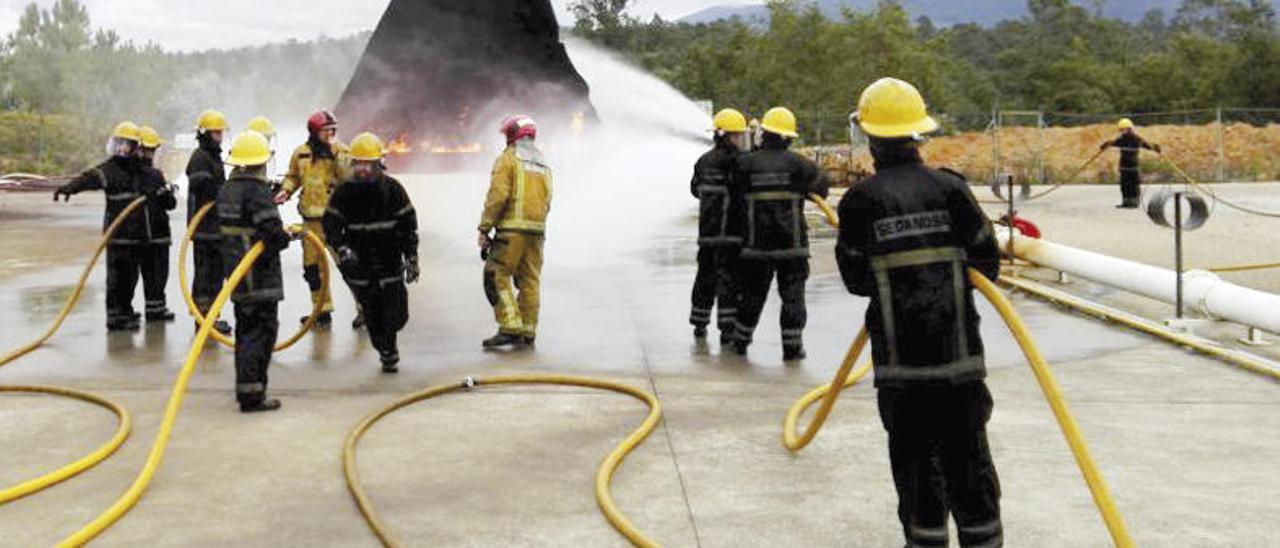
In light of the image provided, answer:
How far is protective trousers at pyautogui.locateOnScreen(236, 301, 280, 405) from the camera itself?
265 inches

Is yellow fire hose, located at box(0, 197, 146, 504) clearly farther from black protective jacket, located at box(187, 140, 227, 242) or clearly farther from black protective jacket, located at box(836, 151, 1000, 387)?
black protective jacket, located at box(836, 151, 1000, 387)

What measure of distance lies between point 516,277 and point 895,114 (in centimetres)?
511

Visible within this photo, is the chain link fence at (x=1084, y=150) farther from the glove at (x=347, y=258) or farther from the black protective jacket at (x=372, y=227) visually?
the glove at (x=347, y=258)

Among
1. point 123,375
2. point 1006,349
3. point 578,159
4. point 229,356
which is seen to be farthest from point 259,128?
point 578,159

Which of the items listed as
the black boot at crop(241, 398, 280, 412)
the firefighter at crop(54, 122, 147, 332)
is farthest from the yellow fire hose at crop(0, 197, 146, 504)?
the black boot at crop(241, 398, 280, 412)

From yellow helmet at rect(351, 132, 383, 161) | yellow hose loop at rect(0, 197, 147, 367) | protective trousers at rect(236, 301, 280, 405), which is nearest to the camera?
protective trousers at rect(236, 301, 280, 405)

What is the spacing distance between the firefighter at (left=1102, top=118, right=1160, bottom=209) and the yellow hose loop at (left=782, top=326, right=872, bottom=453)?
14650mm

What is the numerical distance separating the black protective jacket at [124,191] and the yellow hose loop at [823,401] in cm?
581

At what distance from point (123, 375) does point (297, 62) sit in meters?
30.1

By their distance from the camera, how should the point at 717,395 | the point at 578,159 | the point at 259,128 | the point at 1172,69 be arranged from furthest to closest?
1. the point at 1172,69
2. the point at 578,159
3. the point at 259,128
4. the point at 717,395

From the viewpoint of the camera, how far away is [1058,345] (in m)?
8.64

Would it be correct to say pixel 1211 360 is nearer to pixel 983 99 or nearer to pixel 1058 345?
pixel 1058 345

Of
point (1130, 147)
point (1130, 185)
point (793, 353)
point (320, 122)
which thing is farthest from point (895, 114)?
point (1130, 185)

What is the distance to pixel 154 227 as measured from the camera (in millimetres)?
9656
